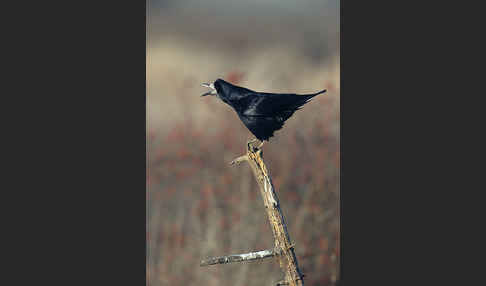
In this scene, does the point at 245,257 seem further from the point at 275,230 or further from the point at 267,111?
the point at 267,111

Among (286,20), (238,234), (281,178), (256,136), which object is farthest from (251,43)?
(238,234)

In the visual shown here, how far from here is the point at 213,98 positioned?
6191 millimetres

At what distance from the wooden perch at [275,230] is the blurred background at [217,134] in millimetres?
110

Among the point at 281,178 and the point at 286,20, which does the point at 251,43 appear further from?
the point at 281,178

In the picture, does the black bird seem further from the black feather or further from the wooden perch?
the wooden perch

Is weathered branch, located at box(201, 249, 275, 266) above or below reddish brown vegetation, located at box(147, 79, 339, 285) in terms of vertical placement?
below

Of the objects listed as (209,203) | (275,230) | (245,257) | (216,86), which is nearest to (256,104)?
(216,86)

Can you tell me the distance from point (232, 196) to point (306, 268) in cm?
86

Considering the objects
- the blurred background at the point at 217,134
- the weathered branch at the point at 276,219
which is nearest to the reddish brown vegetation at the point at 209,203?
the blurred background at the point at 217,134

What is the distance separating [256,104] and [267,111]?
107mm

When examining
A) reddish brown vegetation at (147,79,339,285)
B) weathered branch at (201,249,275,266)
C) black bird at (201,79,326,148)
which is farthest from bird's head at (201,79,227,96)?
weathered branch at (201,249,275,266)

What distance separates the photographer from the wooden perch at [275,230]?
593 cm

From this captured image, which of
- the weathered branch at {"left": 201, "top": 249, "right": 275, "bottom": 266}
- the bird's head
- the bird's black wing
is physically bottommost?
the weathered branch at {"left": 201, "top": 249, "right": 275, "bottom": 266}

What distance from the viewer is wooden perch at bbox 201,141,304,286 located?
5.93 meters
